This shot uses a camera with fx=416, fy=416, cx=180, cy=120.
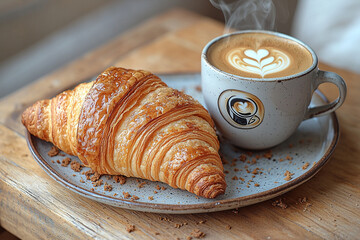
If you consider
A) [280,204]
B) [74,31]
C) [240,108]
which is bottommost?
[74,31]

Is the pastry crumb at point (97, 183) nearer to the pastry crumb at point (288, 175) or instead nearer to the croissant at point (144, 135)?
the croissant at point (144, 135)

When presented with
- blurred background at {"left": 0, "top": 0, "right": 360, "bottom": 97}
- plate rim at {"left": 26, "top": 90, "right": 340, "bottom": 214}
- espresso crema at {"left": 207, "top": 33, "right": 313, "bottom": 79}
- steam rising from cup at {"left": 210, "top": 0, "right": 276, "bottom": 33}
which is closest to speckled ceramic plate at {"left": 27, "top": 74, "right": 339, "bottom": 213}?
plate rim at {"left": 26, "top": 90, "right": 340, "bottom": 214}

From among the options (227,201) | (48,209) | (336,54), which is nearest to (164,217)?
(227,201)

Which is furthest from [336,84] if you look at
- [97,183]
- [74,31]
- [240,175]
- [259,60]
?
[74,31]

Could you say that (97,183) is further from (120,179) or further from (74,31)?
(74,31)

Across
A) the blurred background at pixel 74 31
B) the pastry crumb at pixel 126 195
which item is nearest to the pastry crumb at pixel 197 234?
the pastry crumb at pixel 126 195

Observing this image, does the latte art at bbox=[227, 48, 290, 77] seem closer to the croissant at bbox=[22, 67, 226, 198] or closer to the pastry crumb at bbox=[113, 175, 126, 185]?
the croissant at bbox=[22, 67, 226, 198]
